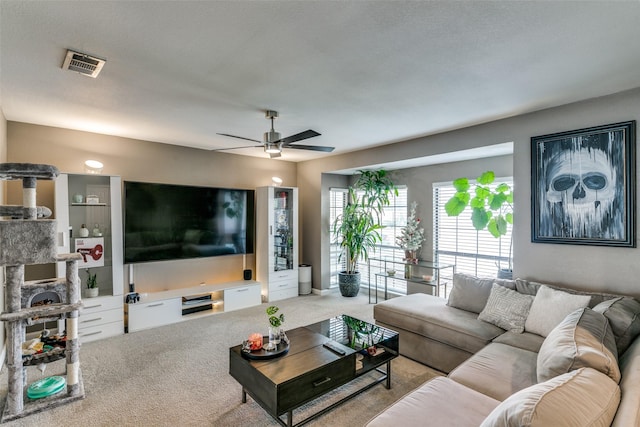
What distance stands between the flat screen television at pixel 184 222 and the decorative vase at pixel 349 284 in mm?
1764

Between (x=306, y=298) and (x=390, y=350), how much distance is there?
9.95 ft

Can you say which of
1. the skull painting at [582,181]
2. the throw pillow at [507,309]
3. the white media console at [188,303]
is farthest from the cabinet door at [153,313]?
the skull painting at [582,181]

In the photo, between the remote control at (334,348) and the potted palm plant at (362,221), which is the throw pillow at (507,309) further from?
the potted palm plant at (362,221)

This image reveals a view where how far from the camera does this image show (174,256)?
15.4ft

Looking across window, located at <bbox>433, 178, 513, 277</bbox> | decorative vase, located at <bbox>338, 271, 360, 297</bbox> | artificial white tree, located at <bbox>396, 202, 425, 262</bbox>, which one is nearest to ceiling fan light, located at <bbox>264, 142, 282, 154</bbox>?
artificial white tree, located at <bbox>396, 202, 425, 262</bbox>

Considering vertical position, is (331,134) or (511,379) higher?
(331,134)

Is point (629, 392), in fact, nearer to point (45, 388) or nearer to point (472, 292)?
point (472, 292)

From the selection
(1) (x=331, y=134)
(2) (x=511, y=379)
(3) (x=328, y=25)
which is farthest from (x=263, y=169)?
(2) (x=511, y=379)

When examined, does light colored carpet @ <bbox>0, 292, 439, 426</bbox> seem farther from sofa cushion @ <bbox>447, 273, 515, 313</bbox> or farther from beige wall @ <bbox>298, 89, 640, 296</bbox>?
beige wall @ <bbox>298, 89, 640, 296</bbox>

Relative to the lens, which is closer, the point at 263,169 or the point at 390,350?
the point at 390,350

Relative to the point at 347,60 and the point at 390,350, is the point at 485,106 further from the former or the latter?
the point at 390,350

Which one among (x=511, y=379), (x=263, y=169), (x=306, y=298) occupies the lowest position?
(x=306, y=298)

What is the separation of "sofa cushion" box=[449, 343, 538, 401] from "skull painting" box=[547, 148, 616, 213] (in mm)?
1539

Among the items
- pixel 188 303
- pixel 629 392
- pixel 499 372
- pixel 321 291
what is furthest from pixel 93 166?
pixel 629 392
